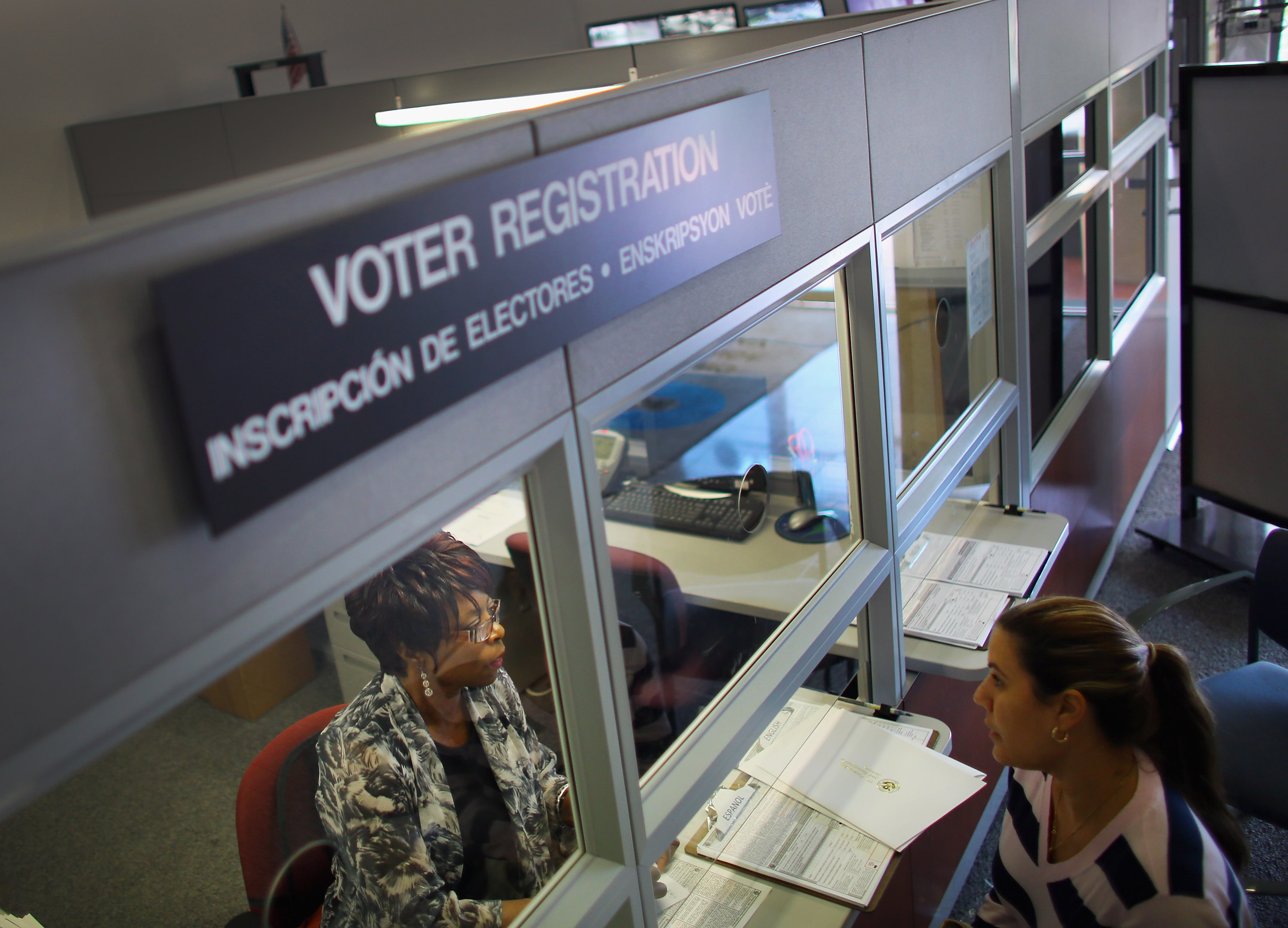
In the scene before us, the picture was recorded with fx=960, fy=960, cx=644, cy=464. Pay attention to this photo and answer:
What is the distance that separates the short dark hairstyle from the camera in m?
1.06

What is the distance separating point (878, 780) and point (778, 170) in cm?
115

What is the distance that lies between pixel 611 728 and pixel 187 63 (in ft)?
12.2

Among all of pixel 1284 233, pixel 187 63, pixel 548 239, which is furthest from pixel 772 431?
pixel 187 63

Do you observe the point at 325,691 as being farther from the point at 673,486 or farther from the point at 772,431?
the point at 772,431

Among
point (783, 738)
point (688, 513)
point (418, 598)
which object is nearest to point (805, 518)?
point (688, 513)

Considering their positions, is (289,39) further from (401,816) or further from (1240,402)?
(1240,402)

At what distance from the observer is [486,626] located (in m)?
1.21

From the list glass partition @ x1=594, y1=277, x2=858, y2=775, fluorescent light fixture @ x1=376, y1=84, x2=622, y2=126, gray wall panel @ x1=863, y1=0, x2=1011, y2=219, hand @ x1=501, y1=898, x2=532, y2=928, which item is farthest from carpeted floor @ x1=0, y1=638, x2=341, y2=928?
fluorescent light fixture @ x1=376, y1=84, x2=622, y2=126

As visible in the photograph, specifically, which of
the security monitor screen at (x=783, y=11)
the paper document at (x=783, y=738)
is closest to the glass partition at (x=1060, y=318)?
the paper document at (x=783, y=738)

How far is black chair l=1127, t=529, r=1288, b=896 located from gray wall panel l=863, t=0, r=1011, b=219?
3.69 feet

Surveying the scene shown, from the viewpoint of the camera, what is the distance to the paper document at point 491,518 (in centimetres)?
105

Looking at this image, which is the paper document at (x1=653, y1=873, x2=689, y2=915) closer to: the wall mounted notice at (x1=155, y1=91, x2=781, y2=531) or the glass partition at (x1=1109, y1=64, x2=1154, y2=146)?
the wall mounted notice at (x1=155, y1=91, x2=781, y2=531)

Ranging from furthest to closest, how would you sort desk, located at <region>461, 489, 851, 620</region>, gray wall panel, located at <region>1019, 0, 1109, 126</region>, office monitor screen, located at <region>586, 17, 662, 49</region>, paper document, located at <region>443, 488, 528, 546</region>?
office monitor screen, located at <region>586, 17, 662, 49</region>, gray wall panel, located at <region>1019, 0, 1109, 126</region>, desk, located at <region>461, 489, 851, 620</region>, paper document, located at <region>443, 488, 528, 546</region>

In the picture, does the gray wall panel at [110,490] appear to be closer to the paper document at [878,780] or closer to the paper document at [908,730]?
the paper document at [878,780]
